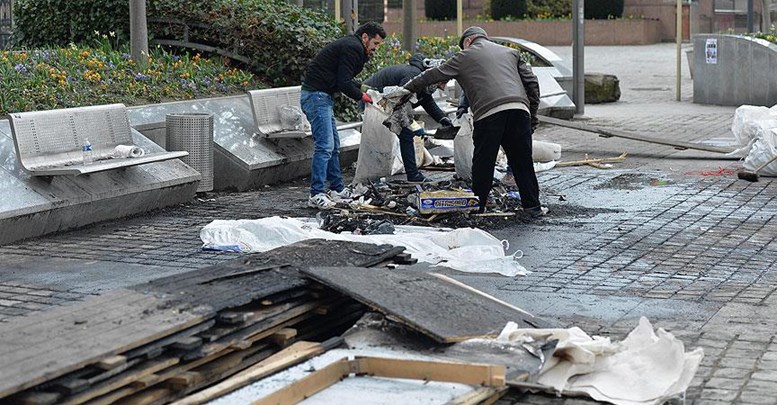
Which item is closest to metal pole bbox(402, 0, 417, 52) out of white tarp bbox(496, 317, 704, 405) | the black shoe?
the black shoe

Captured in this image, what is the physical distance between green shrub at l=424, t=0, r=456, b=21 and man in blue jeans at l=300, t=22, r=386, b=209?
27.6 m

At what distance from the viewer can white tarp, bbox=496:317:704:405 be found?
541cm

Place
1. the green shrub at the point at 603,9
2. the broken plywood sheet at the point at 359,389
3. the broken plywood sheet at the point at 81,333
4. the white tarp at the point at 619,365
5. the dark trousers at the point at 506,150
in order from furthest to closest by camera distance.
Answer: the green shrub at the point at 603,9, the dark trousers at the point at 506,150, the white tarp at the point at 619,365, the broken plywood sheet at the point at 359,389, the broken plywood sheet at the point at 81,333

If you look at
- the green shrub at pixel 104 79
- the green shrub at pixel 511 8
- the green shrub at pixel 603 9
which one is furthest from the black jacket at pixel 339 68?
the green shrub at pixel 511 8

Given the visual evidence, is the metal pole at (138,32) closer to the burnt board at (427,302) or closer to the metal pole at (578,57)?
the burnt board at (427,302)

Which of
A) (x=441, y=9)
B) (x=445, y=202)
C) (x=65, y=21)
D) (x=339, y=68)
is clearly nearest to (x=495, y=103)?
(x=445, y=202)

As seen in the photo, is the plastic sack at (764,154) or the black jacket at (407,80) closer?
the plastic sack at (764,154)

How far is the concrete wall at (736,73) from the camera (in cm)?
2038

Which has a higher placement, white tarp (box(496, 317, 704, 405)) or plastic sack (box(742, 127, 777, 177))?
plastic sack (box(742, 127, 777, 177))

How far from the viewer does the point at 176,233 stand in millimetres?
9891

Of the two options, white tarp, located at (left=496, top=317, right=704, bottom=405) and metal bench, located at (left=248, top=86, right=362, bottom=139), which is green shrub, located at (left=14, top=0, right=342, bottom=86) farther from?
white tarp, located at (left=496, top=317, right=704, bottom=405)

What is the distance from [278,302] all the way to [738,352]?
228cm

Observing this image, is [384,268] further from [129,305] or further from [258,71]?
[258,71]

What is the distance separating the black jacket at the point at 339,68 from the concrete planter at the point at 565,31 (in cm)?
2502
